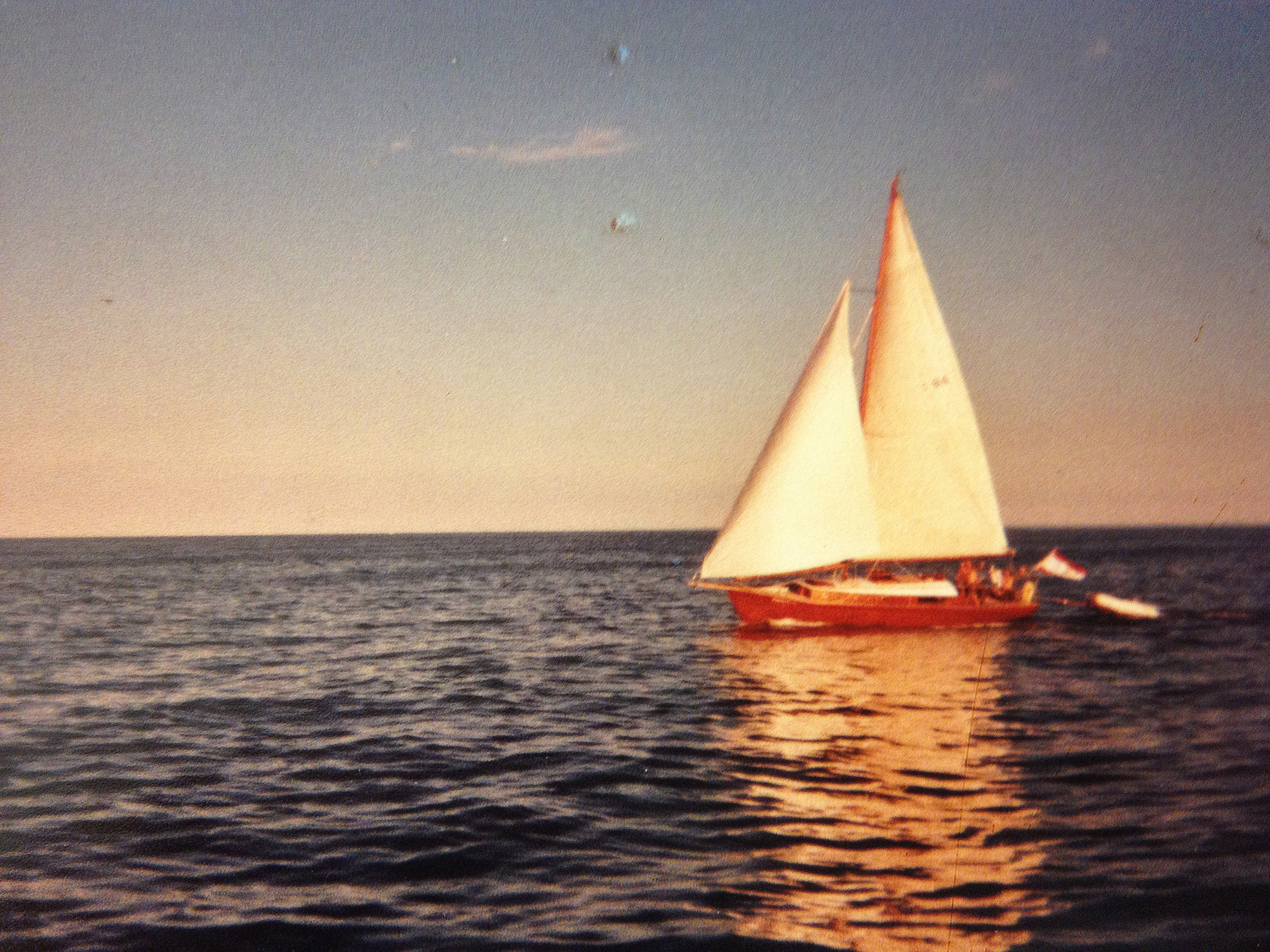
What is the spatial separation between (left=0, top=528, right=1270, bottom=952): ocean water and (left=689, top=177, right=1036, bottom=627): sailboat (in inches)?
62.2

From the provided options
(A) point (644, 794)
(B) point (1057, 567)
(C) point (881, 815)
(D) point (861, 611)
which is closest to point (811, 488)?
(D) point (861, 611)

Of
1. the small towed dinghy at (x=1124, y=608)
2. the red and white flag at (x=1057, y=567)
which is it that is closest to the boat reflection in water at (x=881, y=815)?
the red and white flag at (x=1057, y=567)

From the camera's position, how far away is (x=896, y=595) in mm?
29797

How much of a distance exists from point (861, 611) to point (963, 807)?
1820 centimetres

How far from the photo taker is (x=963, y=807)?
1187 cm

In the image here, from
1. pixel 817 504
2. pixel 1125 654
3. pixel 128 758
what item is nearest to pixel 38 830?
pixel 128 758

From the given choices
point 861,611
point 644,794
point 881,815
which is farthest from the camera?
point 861,611

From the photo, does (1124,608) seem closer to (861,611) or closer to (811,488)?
(861,611)

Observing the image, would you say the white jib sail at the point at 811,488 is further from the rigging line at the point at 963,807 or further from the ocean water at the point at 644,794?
the rigging line at the point at 963,807

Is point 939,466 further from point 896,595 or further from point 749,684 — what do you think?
point 749,684

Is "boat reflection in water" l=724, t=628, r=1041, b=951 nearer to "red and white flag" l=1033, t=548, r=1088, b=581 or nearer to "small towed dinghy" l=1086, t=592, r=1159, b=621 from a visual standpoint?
"red and white flag" l=1033, t=548, r=1088, b=581

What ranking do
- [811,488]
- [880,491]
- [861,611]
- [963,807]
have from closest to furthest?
[963,807]
[811,488]
[861,611]
[880,491]

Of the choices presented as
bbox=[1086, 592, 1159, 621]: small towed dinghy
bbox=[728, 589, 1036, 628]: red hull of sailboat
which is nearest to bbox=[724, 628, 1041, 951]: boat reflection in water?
bbox=[728, 589, 1036, 628]: red hull of sailboat

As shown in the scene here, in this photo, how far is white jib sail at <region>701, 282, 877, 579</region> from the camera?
96.4ft
